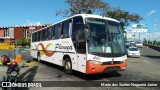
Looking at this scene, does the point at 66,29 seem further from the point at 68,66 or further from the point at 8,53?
the point at 8,53

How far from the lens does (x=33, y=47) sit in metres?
23.3

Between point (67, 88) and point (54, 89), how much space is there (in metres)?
0.53

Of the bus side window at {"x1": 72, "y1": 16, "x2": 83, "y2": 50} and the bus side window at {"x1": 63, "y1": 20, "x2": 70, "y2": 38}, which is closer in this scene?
the bus side window at {"x1": 72, "y1": 16, "x2": 83, "y2": 50}

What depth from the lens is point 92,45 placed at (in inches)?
448

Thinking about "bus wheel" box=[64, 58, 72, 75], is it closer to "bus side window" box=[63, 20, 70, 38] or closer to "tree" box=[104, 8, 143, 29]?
"bus side window" box=[63, 20, 70, 38]

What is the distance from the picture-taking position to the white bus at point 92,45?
1130 cm

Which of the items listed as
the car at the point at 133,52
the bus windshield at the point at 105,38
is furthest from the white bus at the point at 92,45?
the car at the point at 133,52

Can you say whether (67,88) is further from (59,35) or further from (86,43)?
(59,35)

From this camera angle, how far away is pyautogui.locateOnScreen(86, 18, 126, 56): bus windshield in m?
11.4

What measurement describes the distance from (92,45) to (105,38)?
824 mm

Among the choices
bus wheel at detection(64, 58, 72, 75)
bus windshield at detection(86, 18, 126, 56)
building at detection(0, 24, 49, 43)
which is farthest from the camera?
building at detection(0, 24, 49, 43)

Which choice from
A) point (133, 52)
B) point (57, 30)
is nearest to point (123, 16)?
point (133, 52)

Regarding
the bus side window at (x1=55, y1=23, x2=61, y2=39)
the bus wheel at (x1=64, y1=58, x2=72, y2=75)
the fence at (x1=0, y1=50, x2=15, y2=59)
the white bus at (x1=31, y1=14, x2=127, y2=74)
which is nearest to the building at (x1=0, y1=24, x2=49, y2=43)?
the fence at (x1=0, y1=50, x2=15, y2=59)

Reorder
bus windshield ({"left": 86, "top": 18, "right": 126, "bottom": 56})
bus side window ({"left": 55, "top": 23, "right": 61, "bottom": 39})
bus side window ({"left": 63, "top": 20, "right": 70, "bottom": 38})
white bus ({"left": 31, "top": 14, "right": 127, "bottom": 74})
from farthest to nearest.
Result: bus side window ({"left": 55, "top": 23, "right": 61, "bottom": 39}) < bus side window ({"left": 63, "top": 20, "right": 70, "bottom": 38}) < bus windshield ({"left": 86, "top": 18, "right": 126, "bottom": 56}) < white bus ({"left": 31, "top": 14, "right": 127, "bottom": 74})
